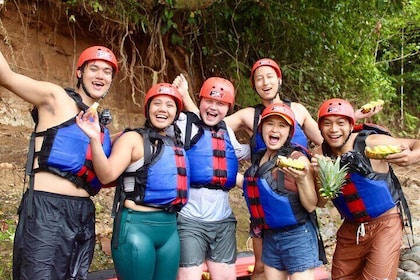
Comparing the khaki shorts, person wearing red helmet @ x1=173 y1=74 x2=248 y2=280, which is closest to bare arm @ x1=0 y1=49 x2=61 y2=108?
person wearing red helmet @ x1=173 y1=74 x2=248 y2=280

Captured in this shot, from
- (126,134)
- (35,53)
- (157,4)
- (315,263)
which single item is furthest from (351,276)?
(35,53)

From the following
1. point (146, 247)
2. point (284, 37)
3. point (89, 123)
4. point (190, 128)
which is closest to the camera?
point (89, 123)

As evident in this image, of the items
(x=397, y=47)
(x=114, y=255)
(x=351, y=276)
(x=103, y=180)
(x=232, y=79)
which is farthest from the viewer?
(x=397, y=47)

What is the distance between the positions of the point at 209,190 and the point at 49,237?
1.23 meters

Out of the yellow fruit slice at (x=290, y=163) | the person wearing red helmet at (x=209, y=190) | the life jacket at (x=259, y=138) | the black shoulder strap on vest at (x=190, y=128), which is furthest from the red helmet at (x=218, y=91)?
the yellow fruit slice at (x=290, y=163)

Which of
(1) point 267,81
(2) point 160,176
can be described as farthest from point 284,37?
(2) point 160,176

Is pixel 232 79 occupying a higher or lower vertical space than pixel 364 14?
lower

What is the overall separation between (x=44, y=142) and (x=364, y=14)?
786 cm

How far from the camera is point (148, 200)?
10.5 ft

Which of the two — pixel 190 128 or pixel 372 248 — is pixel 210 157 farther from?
pixel 372 248

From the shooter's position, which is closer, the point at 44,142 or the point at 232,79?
the point at 44,142

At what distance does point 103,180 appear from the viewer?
9.93 ft

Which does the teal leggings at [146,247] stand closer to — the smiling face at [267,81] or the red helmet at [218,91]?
the red helmet at [218,91]

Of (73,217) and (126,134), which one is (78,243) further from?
(126,134)
